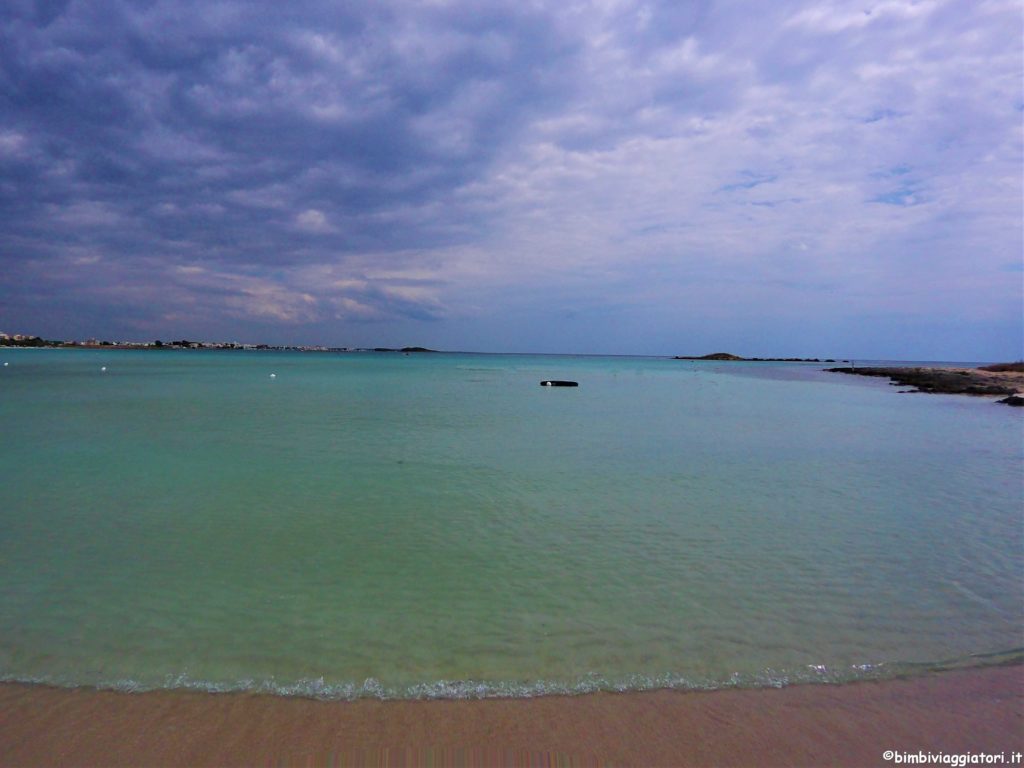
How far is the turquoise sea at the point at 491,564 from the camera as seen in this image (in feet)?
16.0

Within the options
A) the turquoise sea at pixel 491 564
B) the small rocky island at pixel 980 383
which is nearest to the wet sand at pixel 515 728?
the turquoise sea at pixel 491 564

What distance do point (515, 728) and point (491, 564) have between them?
10.2ft

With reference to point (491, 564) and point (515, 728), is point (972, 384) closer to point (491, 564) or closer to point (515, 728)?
point (491, 564)

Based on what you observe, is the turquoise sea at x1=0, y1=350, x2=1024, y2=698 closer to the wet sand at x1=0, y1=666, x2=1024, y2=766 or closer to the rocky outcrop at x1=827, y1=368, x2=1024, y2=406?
the wet sand at x1=0, y1=666, x2=1024, y2=766

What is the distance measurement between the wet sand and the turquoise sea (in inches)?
8.8

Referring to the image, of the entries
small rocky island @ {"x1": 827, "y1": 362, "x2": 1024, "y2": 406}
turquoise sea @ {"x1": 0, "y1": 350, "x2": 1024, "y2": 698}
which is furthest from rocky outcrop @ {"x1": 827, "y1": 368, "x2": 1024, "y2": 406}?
turquoise sea @ {"x1": 0, "y1": 350, "x2": 1024, "y2": 698}

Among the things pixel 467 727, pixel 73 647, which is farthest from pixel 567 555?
pixel 73 647

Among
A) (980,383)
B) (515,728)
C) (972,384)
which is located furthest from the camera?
(980,383)

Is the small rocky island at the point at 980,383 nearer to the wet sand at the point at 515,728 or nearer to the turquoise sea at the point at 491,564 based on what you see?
the turquoise sea at the point at 491,564

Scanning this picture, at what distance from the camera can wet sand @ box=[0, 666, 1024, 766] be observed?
375 centimetres

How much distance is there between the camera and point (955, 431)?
807 inches

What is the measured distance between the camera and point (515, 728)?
4.04 meters

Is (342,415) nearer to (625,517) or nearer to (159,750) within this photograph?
(625,517)

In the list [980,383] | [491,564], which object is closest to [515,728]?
[491,564]
